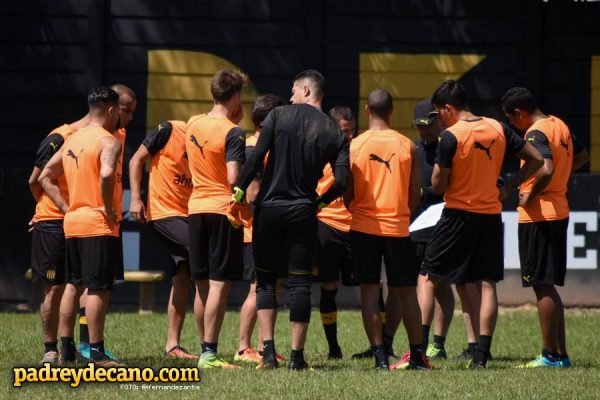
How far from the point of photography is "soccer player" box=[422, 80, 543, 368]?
394 inches

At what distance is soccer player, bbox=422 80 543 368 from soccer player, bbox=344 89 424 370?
369mm

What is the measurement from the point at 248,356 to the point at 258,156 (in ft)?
6.07

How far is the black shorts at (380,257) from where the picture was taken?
32.0ft

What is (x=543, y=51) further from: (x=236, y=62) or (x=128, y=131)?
(x=128, y=131)

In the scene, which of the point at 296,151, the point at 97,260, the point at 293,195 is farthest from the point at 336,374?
the point at 97,260

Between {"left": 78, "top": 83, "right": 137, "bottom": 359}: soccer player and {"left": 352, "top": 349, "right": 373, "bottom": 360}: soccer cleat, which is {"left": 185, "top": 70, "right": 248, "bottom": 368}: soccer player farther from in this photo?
{"left": 352, "top": 349, "right": 373, "bottom": 360}: soccer cleat

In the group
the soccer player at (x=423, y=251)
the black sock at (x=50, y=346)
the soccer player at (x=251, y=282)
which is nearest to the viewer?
the black sock at (x=50, y=346)

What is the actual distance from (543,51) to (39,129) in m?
6.02

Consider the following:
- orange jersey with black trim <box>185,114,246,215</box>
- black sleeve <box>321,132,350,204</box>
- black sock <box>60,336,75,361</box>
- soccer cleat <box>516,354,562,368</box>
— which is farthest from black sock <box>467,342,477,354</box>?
black sock <box>60,336,75,361</box>

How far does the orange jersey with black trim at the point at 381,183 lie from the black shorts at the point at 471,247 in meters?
0.43

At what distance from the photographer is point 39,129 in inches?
629

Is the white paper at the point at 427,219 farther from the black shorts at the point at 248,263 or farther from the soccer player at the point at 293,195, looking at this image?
the soccer player at the point at 293,195

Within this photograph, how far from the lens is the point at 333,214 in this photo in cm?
1086

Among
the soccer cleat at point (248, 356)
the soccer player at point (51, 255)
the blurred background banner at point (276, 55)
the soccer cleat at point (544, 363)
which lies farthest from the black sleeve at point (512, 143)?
the blurred background banner at point (276, 55)
